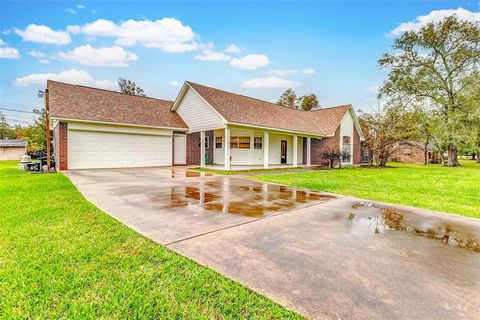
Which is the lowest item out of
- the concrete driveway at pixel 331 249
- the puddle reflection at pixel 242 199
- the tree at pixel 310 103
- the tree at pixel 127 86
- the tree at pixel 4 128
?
the concrete driveway at pixel 331 249

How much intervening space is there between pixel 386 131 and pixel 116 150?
20.7 m

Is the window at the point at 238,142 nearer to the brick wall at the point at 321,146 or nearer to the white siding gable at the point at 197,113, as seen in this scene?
the white siding gable at the point at 197,113

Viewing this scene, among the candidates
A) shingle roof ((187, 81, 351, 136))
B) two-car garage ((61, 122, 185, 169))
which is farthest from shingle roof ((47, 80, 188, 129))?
shingle roof ((187, 81, 351, 136))

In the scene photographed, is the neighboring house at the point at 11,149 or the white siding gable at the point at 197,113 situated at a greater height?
the white siding gable at the point at 197,113

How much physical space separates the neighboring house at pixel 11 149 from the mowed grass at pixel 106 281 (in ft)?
125

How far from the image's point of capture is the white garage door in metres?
13.8

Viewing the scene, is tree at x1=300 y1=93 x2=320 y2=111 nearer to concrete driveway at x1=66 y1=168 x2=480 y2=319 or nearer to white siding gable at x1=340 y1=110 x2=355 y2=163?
white siding gable at x1=340 y1=110 x2=355 y2=163

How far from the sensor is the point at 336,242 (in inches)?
144

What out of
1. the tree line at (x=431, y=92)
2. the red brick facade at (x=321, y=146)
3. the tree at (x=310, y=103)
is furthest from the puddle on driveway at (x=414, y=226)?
the tree at (x=310, y=103)

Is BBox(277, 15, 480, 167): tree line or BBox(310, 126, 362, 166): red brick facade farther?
BBox(277, 15, 480, 167): tree line

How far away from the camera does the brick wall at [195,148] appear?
18734mm

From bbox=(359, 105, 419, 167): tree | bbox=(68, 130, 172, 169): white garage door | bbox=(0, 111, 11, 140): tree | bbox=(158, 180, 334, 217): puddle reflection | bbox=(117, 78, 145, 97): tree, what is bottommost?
bbox=(158, 180, 334, 217): puddle reflection

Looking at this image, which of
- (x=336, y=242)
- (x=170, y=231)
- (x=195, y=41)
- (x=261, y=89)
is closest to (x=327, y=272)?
(x=336, y=242)

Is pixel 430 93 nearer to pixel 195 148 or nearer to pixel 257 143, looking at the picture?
pixel 257 143
